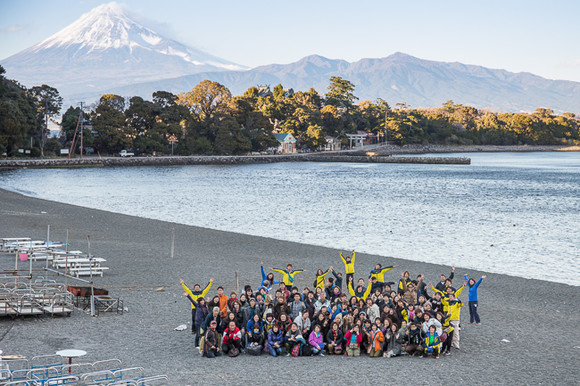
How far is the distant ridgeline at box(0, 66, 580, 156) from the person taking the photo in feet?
307

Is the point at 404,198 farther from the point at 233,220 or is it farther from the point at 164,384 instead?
the point at 164,384

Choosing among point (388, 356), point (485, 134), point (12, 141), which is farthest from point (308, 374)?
point (485, 134)

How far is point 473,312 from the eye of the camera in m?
15.3

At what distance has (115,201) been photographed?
5228 cm

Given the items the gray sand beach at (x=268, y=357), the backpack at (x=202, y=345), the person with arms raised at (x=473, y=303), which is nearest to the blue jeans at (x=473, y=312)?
the person with arms raised at (x=473, y=303)

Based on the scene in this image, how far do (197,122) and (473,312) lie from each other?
4066 inches

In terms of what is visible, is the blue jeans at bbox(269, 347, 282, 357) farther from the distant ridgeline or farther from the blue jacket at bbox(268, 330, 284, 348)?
the distant ridgeline

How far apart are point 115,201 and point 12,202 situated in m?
10.2

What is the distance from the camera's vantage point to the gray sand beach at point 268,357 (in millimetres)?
11688

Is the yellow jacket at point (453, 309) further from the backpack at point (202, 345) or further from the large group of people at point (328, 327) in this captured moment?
the backpack at point (202, 345)

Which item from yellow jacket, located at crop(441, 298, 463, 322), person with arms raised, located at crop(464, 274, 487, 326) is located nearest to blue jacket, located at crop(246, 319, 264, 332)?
yellow jacket, located at crop(441, 298, 463, 322)

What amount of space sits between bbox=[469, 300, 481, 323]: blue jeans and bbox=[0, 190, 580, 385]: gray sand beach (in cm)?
26

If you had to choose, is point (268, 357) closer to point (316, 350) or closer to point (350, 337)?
point (316, 350)

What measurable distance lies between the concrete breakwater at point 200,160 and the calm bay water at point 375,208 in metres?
3.07
